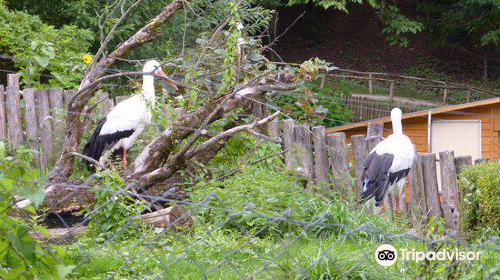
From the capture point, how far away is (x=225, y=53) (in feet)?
25.0

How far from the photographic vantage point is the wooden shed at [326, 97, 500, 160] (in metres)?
14.2

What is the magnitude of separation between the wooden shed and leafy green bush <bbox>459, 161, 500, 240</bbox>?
5841mm

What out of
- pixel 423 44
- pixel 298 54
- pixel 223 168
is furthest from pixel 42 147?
pixel 423 44

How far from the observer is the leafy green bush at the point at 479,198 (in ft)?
25.4

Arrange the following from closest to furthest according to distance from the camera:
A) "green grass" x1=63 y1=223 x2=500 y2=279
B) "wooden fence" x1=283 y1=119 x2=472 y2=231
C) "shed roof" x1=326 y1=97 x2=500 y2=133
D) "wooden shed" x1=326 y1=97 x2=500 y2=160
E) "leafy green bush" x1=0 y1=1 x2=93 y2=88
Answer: "green grass" x1=63 y1=223 x2=500 y2=279 → "wooden fence" x1=283 y1=119 x2=472 y2=231 → "leafy green bush" x1=0 y1=1 x2=93 y2=88 → "shed roof" x1=326 y1=97 x2=500 y2=133 → "wooden shed" x1=326 y1=97 x2=500 y2=160

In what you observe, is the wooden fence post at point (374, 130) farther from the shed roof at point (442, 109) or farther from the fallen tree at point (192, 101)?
the shed roof at point (442, 109)

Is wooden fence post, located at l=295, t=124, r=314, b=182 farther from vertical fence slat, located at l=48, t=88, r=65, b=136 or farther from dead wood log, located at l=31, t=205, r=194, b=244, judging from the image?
vertical fence slat, located at l=48, t=88, r=65, b=136

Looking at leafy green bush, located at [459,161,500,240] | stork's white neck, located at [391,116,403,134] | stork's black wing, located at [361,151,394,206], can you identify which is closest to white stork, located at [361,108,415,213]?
stork's black wing, located at [361,151,394,206]

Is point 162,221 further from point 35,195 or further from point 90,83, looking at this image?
point 35,195

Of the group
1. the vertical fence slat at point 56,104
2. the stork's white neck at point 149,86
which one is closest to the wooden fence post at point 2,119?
the vertical fence slat at point 56,104

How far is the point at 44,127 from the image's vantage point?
909 cm

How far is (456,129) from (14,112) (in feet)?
27.5

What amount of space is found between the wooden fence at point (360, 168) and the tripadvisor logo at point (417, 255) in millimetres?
3143

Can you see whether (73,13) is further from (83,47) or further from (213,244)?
(213,244)
